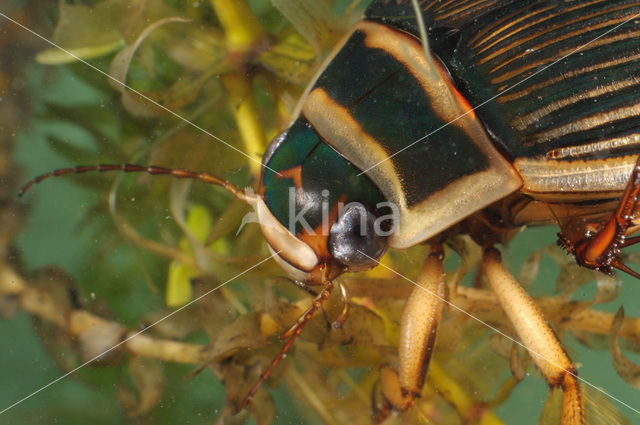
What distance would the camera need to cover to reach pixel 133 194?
254 centimetres

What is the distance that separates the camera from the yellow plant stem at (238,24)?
7.62 feet

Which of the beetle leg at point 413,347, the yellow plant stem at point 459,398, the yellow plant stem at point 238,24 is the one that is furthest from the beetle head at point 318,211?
the yellow plant stem at point 238,24

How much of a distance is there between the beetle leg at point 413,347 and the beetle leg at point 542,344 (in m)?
0.24

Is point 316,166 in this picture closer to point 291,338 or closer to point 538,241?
point 291,338

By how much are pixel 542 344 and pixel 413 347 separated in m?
→ 0.43

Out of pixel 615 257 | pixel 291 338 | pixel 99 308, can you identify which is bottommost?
pixel 99 308

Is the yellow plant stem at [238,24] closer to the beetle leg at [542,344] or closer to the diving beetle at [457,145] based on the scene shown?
the diving beetle at [457,145]

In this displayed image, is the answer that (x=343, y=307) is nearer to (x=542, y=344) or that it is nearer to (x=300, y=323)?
(x=300, y=323)

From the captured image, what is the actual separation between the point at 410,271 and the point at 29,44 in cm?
198

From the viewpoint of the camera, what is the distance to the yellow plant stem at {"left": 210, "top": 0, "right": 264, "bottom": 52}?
91.4 inches

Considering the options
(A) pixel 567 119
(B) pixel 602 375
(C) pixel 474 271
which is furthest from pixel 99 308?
(B) pixel 602 375

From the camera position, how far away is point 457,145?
182cm

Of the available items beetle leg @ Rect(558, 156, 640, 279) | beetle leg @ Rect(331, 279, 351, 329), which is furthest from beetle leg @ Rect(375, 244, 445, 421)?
beetle leg @ Rect(558, 156, 640, 279)

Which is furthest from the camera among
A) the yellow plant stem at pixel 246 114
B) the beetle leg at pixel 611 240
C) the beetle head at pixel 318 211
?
the yellow plant stem at pixel 246 114
